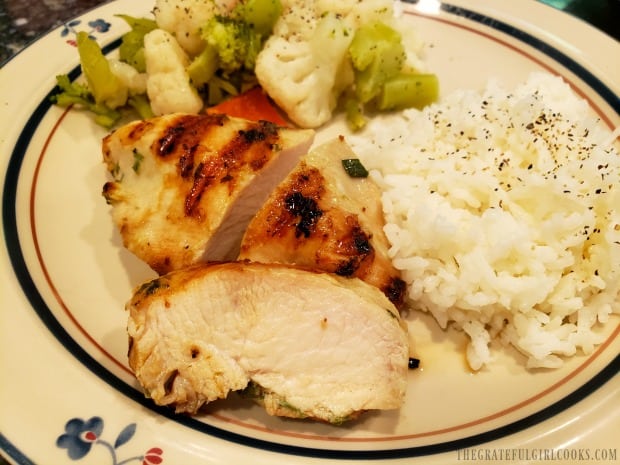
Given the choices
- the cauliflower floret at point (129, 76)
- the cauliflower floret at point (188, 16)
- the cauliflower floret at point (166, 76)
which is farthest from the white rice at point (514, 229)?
the cauliflower floret at point (129, 76)

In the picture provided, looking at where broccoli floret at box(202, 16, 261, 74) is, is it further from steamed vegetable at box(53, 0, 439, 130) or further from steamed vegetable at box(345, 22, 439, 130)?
steamed vegetable at box(345, 22, 439, 130)

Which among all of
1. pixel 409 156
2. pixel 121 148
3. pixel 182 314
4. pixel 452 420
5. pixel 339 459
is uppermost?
pixel 121 148

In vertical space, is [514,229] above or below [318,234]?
below

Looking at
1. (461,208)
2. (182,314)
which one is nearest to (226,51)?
(461,208)

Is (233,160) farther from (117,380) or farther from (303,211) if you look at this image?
(117,380)

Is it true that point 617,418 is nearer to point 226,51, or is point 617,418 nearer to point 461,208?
point 461,208

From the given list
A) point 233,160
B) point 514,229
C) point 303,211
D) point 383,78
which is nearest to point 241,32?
point 383,78
